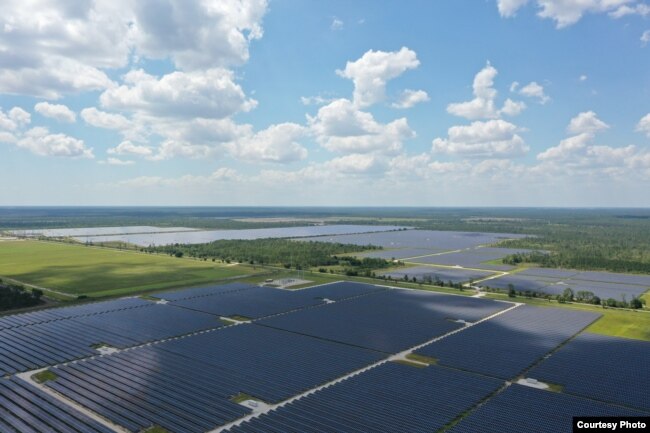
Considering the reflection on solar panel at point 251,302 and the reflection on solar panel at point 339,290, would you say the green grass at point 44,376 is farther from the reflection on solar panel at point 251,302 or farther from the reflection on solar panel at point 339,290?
the reflection on solar panel at point 339,290

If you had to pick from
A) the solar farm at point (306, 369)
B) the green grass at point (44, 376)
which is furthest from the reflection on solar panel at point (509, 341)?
the green grass at point (44, 376)

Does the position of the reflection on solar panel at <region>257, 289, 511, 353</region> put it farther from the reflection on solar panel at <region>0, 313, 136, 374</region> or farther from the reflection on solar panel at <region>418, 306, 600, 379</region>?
the reflection on solar panel at <region>0, 313, 136, 374</region>

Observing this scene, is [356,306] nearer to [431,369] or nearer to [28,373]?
[431,369]

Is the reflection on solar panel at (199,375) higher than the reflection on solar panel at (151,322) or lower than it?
lower

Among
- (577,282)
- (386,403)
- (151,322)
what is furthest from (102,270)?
(577,282)

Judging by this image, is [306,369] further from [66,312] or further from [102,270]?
[102,270]

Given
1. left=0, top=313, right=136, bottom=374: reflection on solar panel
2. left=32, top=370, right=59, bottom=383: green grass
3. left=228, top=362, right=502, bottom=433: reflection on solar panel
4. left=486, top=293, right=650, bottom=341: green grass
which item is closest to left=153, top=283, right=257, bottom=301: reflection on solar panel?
left=0, top=313, right=136, bottom=374: reflection on solar panel
